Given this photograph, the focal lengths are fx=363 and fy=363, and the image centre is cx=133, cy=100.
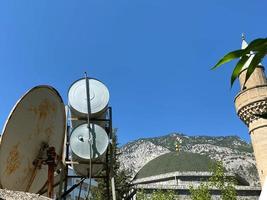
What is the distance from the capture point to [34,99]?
6.40 metres

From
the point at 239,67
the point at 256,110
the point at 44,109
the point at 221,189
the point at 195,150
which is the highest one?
the point at 195,150

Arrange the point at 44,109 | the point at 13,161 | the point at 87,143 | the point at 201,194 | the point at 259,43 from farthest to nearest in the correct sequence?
the point at 201,194 → the point at 87,143 → the point at 44,109 → the point at 13,161 → the point at 259,43

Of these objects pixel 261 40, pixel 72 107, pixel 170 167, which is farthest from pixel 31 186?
pixel 170 167

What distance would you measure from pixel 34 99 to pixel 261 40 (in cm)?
583

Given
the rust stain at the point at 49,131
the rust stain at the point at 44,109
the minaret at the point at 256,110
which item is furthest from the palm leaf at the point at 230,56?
the minaret at the point at 256,110

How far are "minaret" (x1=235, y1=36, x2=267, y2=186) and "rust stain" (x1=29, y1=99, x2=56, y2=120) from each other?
77.6 ft

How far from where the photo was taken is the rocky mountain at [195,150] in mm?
88750

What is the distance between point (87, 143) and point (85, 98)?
1.27 meters

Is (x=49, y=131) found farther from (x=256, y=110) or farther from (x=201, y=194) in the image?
(x=256, y=110)

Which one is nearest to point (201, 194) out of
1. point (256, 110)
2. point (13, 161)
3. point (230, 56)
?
point (256, 110)

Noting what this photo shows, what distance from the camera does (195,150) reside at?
125312mm

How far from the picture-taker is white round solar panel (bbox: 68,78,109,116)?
938 cm

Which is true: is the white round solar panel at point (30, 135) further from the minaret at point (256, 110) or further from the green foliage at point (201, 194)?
the minaret at point (256, 110)

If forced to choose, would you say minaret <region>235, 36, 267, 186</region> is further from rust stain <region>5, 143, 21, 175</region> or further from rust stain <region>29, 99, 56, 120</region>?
rust stain <region>5, 143, 21, 175</region>
